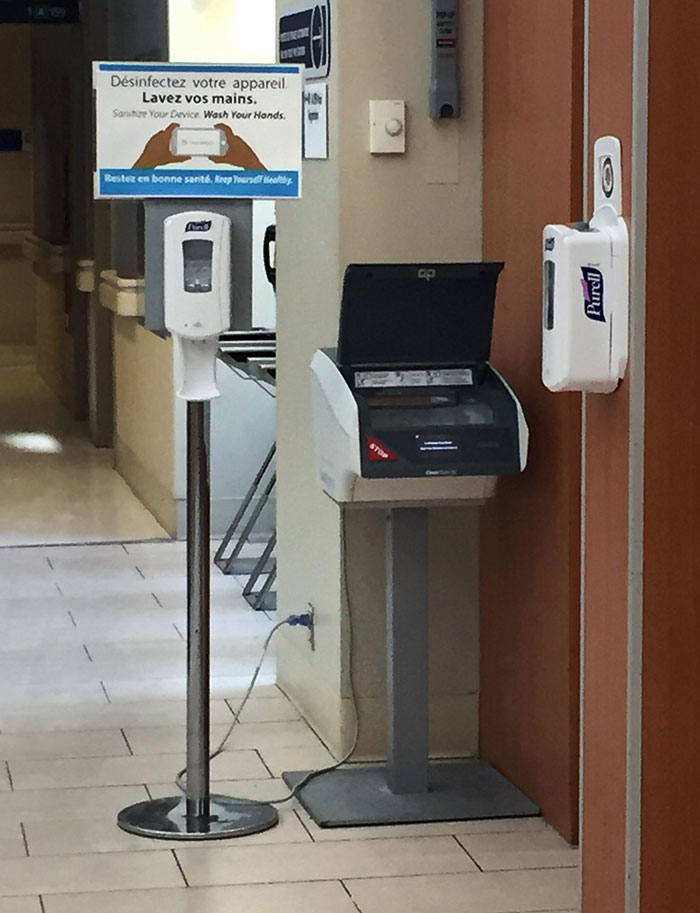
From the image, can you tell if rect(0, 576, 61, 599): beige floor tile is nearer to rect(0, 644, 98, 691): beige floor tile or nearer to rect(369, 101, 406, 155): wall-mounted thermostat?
rect(0, 644, 98, 691): beige floor tile

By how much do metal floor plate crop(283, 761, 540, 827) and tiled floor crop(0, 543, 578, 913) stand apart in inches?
1.8

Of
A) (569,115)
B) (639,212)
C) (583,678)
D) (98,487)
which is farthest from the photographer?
(98,487)

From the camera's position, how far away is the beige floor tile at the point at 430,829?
425 centimetres

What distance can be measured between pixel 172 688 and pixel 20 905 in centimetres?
177

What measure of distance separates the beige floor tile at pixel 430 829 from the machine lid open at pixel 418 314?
109cm

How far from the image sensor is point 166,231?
4102mm

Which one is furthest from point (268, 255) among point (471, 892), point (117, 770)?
point (471, 892)

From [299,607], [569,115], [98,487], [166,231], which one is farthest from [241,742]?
[98,487]

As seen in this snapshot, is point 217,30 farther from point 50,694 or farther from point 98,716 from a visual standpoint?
point 98,716

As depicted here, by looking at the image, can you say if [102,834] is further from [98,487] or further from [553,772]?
[98,487]

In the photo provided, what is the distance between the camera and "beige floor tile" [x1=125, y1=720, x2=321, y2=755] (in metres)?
4.94

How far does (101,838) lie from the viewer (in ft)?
13.8

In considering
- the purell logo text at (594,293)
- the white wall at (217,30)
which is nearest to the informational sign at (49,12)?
the white wall at (217,30)

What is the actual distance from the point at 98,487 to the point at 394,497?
5.15 m
